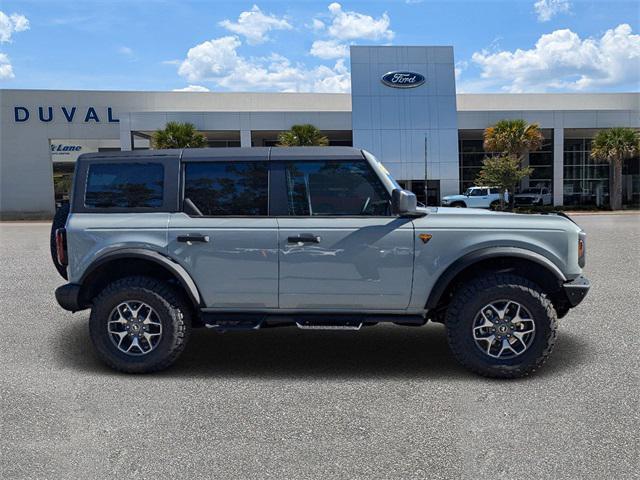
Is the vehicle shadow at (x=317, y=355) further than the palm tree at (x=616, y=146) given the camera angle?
No

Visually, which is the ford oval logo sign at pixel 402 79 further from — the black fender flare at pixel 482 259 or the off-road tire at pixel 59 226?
the black fender flare at pixel 482 259

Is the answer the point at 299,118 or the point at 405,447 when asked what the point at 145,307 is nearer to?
the point at 405,447

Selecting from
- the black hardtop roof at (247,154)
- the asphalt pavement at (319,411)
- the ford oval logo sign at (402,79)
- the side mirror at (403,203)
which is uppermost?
the ford oval logo sign at (402,79)

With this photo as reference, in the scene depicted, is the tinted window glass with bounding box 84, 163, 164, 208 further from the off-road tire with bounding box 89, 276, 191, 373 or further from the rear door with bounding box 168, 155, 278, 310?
the off-road tire with bounding box 89, 276, 191, 373

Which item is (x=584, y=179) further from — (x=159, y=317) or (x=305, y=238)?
(x=159, y=317)

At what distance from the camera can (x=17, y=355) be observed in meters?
5.05

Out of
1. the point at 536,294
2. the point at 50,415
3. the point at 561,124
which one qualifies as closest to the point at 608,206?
the point at 561,124

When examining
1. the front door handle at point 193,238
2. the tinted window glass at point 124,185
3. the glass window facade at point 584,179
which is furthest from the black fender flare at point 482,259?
the glass window facade at point 584,179

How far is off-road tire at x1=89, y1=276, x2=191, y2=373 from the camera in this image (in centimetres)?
437

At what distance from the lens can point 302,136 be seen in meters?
30.9

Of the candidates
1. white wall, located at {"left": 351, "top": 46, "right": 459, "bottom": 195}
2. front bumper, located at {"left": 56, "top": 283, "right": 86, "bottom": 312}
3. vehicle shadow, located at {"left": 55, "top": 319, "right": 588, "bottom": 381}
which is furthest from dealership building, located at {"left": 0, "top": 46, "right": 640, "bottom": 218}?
front bumper, located at {"left": 56, "top": 283, "right": 86, "bottom": 312}

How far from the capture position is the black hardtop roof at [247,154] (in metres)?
4.49

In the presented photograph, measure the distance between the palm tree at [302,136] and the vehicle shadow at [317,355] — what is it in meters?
25.7

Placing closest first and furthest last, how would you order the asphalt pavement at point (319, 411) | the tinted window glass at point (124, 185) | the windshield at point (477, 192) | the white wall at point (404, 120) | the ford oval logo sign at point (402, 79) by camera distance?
the asphalt pavement at point (319, 411)
the tinted window glass at point (124, 185)
the windshield at point (477, 192)
the white wall at point (404, 120)
the ford oval logo sign at point (402, 79)
